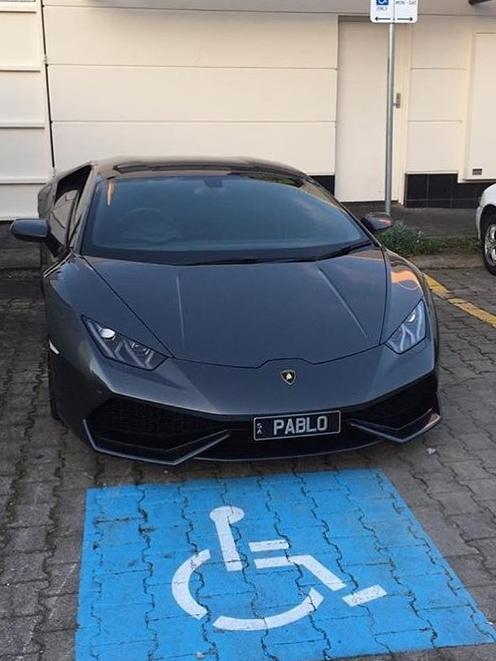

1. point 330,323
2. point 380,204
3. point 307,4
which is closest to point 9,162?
point 307,4

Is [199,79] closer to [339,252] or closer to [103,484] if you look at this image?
[339,252]

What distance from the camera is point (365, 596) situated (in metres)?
2.65

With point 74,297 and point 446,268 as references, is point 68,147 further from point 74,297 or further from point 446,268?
point 74,297

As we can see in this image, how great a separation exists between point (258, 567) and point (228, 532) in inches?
10.6

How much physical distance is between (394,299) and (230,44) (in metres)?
6.49

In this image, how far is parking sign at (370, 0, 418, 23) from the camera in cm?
709

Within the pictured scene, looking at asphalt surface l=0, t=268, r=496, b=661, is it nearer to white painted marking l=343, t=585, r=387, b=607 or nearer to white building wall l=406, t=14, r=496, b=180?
white painted marking l=343, t=585, r=387, b=607

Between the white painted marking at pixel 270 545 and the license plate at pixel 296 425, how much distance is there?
1.37 feet

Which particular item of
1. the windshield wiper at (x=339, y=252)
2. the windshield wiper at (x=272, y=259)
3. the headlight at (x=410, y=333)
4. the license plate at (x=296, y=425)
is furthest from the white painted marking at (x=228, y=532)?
the windshield wiper at (x=339, y=252)

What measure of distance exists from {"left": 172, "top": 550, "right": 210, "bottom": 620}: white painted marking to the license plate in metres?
0.54

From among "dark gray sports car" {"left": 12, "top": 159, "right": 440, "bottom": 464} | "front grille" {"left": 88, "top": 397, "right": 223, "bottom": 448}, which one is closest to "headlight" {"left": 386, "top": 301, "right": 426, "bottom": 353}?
"dark gray sports car" {"left": 12, "top": 159, "right": 440, "bottom": 464}

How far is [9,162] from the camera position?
30.6ft

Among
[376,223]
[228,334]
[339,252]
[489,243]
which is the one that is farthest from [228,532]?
[489,243]

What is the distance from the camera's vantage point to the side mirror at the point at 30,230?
449 cm
